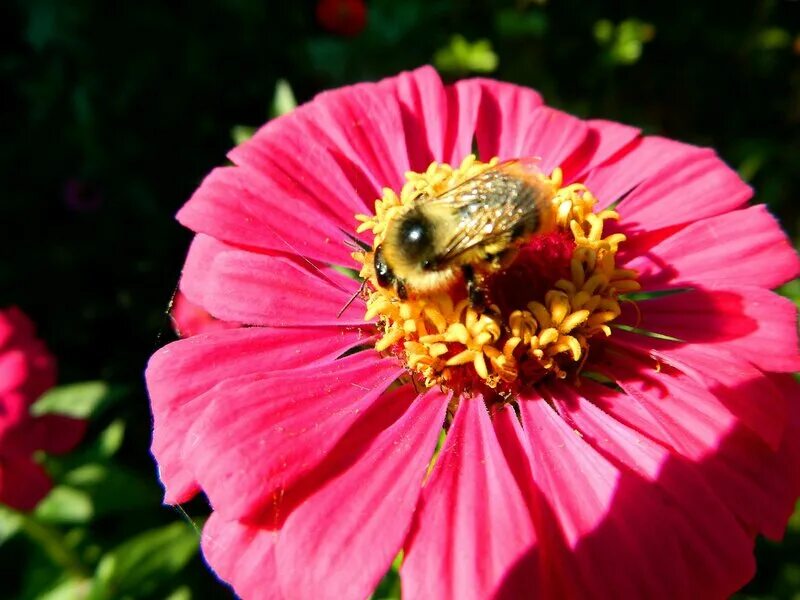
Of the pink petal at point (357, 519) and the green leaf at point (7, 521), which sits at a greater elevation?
the pink petal at point (357, 519)

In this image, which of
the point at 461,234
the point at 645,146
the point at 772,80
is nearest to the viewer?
the point at 461,234

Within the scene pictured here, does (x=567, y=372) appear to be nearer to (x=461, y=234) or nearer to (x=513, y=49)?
(x=461, y=234)

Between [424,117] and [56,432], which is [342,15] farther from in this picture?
[56,432]

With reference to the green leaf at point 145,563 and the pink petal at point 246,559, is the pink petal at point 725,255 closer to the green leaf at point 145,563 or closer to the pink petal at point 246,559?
the pink petal at point 246,559

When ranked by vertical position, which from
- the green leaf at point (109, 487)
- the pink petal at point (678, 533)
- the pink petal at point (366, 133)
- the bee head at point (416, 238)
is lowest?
the green leaf at point (109, 487)

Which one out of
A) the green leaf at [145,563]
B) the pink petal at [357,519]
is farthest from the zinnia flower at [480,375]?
the green leaf at [145,563]

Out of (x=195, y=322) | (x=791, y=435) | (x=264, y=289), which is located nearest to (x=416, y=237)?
(x=264, y=289)

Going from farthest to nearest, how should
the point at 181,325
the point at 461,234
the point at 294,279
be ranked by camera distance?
1. the point at 181,325
2. the point at 294,279
3. the point at 461,234

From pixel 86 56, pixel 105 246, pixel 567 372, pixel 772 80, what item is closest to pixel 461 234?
pixel 567 372
